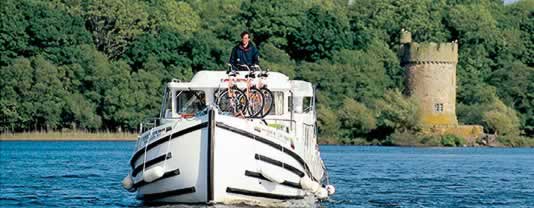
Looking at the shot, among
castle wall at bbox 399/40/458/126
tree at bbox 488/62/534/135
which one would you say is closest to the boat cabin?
castle wall at bbox 399/40/458/126

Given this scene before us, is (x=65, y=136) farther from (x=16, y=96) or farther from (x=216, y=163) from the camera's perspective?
(x=216, y=163)

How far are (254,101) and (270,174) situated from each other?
9.85 ft

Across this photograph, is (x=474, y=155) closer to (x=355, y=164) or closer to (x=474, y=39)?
(x=355, y=164)

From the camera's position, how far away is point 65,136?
107688 millimetres

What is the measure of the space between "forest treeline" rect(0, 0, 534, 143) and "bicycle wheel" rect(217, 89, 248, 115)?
6529 centimetres

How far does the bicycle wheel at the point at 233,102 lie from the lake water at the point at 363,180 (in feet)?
10.1

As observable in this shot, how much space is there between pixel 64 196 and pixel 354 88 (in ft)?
242

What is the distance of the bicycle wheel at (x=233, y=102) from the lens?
37.2 meters

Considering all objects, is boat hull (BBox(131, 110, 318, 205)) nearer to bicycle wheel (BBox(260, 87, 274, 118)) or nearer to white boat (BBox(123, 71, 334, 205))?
white boat (BBox(123, 71, 334, 205))

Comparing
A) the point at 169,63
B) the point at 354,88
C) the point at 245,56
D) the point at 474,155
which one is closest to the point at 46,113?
the point at 169,63

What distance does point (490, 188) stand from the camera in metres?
48.4

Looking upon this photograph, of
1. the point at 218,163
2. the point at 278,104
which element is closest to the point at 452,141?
the point at 278,104

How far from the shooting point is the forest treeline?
107 metres

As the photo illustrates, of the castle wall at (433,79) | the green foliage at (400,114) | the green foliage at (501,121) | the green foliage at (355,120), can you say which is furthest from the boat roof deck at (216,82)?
the green foliage at (501,121)
